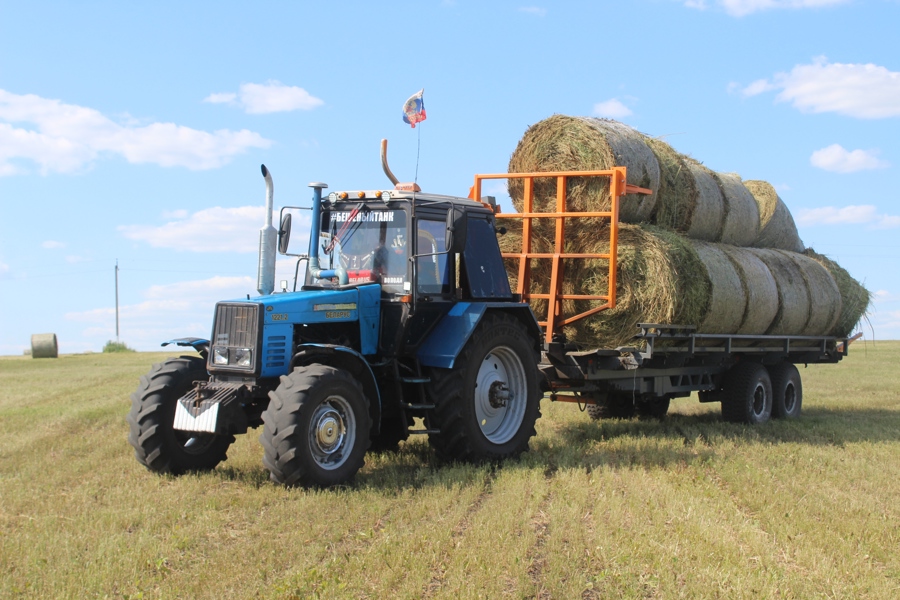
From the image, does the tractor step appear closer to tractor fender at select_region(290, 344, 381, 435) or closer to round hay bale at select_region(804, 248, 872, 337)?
tractor fender at select_region(290, 344, 381, 435)

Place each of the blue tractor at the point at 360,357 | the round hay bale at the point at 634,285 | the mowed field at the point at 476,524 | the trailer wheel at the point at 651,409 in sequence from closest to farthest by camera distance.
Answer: the mowed field at the point at 476,524, the blue tractor at the point at 360,357, the round hay bale at the point at 634,285, the trailer wheel at the point at 651,409

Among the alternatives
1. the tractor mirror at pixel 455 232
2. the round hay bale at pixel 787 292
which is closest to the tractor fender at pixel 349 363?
the tractor mirror at pixel 455 232

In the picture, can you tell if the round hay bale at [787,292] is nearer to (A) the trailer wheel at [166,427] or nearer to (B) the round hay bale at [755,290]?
(B) the round hay bale at [755,290]

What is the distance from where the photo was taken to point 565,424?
11492mm

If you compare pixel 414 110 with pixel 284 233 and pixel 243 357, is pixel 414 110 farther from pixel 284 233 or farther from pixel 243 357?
pixel 243 357

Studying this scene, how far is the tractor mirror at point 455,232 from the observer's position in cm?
758

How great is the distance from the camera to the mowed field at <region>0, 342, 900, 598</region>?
487cm

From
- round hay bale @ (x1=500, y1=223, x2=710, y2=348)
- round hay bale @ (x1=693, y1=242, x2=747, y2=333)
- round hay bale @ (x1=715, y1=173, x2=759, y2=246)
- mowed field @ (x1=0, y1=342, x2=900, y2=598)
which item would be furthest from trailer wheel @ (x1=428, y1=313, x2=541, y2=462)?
round hay bale @ (x1=715, y1=173, x2=759, y2=246)

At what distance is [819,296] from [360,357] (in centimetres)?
782

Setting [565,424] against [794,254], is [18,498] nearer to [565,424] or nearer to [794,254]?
→ [565,424]

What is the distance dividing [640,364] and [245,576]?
560 centimetres

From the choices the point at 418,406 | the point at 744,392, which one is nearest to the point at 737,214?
the point at 744,392

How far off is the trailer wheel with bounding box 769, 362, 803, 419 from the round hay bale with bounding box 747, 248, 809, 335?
586 millimetres

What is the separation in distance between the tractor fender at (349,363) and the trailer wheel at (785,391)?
7082 millimetres
